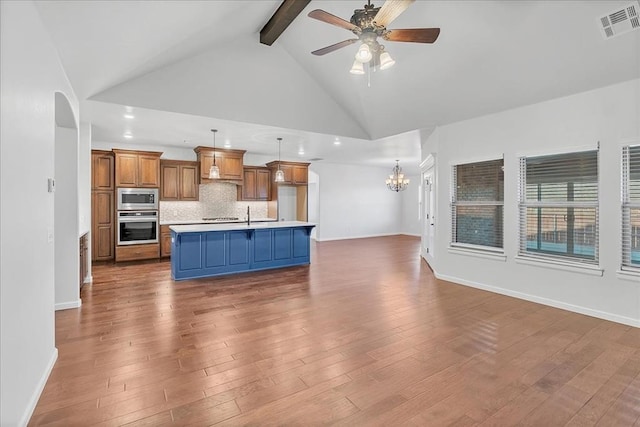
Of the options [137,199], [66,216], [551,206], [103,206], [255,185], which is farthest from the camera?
[255,185]

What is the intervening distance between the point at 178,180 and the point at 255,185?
1.98 meters

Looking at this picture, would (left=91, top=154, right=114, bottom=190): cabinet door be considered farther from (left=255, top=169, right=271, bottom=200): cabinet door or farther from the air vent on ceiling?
the air vent on ceiling

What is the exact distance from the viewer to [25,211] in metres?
1.94

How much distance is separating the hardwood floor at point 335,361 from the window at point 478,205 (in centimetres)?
96

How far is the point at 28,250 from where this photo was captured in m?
1.99

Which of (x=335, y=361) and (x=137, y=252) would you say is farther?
A: (x=137, y=252)

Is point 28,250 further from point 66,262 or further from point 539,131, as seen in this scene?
point 539,131

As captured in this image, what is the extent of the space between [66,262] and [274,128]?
363cm

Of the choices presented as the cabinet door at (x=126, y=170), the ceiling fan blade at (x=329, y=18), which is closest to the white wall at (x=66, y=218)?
the cabinet door at (x=126, y=170)

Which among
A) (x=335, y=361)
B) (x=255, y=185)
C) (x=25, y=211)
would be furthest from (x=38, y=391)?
(x=255, y=185)

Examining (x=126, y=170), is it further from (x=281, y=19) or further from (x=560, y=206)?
(x=560, y=206)

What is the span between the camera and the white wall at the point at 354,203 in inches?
424

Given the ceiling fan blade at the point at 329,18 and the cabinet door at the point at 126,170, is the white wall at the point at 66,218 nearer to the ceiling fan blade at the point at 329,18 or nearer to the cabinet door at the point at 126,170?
the cabinet door at the point at 126,170

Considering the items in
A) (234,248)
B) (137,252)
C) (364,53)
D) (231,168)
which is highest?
(364,53)
